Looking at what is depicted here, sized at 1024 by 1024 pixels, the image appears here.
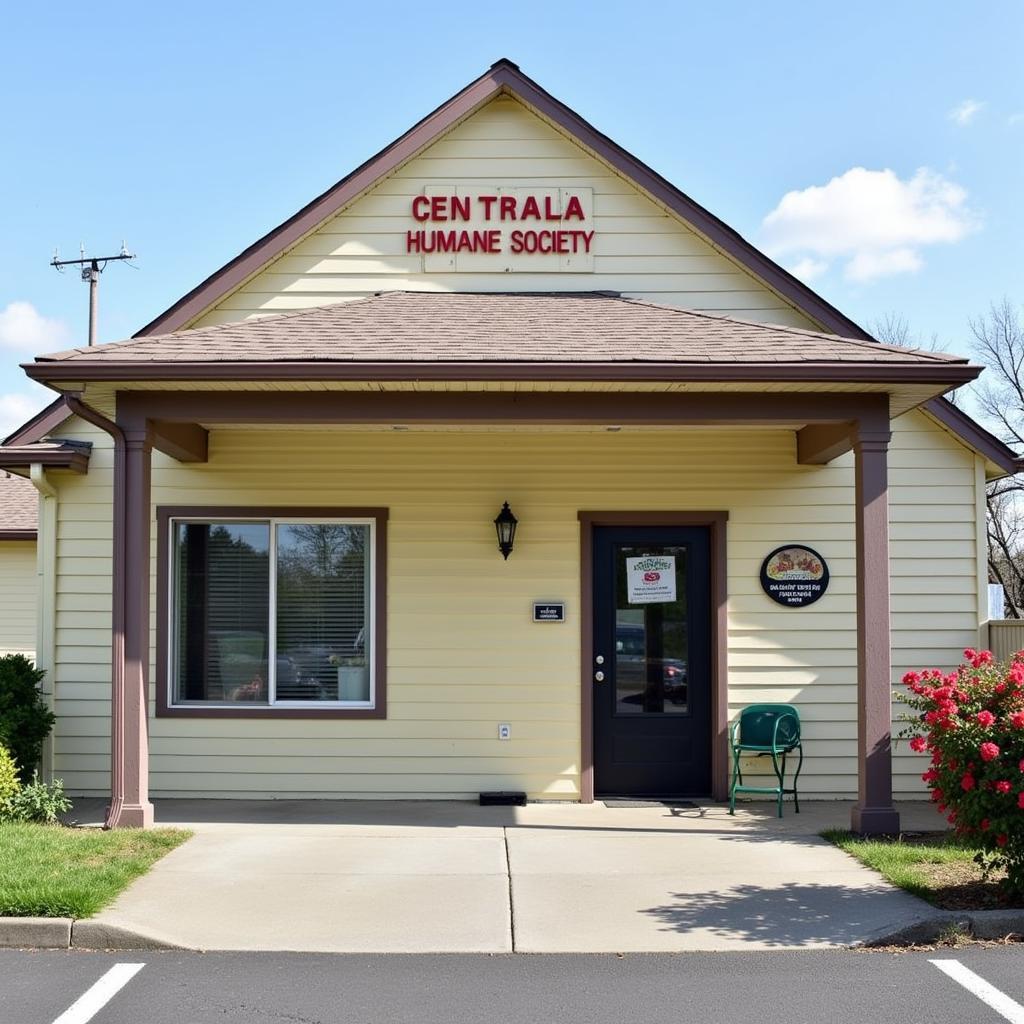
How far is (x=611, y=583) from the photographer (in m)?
9.98

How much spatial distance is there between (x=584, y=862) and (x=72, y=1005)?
342cm

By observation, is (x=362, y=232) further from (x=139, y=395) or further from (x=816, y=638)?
(x=816, y=638)

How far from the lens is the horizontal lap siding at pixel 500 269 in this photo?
1019 centimetres

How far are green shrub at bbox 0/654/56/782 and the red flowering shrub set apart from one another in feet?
21.6

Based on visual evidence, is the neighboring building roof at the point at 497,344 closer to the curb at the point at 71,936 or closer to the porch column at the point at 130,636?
the porch column at the point at 130,636

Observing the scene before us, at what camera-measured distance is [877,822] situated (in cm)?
807

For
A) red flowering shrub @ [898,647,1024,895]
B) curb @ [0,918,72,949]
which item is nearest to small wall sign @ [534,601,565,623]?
red flowering shrub @ [898,647,1024,895]

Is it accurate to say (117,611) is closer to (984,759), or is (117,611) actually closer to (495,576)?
(495,576)

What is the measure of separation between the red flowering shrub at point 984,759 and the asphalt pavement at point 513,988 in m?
0.66

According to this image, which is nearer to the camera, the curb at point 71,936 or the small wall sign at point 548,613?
the curb at point 71,936

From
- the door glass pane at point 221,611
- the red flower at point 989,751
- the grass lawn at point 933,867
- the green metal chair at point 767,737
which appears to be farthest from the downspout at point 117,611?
the red flower at point 989,751

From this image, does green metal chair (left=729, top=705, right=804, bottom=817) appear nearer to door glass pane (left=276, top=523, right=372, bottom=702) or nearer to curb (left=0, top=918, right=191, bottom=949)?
door glass pane (left=276, top=523, right=372, bottom=702)

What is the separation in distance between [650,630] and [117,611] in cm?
444

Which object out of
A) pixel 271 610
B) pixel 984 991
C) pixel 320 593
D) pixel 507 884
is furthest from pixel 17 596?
pixel 984 991
